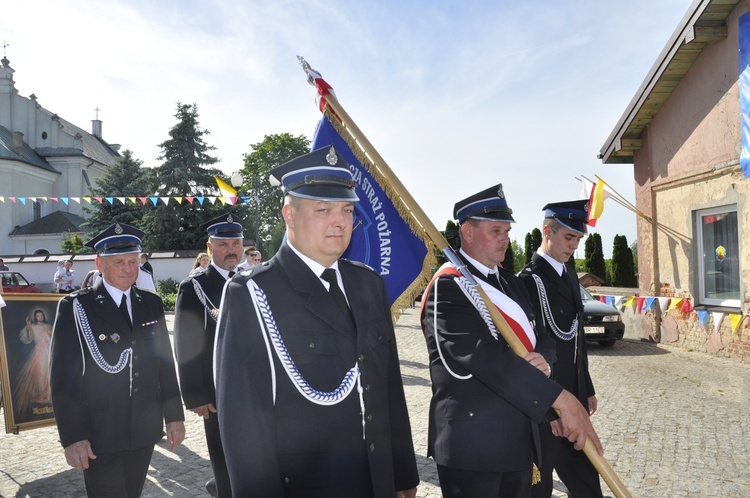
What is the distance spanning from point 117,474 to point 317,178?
2537 millimetres

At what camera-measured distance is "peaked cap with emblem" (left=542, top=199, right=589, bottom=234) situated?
427cm

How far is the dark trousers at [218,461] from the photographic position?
4035mm

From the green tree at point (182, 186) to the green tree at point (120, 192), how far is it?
1.77 metres

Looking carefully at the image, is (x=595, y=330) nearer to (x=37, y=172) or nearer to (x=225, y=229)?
(x=225, y=229)

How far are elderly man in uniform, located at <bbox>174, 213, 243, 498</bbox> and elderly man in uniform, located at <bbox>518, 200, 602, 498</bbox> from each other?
2303 millimetres

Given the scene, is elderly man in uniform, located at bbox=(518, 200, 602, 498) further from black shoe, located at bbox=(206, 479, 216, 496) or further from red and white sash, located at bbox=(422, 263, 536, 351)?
black shoe, located at bbox=(206, 479, 216, 496)

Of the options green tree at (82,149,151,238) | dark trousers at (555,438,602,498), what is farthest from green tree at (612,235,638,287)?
green tree at (82,149,151,238)

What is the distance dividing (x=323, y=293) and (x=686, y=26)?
39.7 feet

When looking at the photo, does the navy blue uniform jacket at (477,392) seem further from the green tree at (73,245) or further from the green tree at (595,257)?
the green tree at (73,245)

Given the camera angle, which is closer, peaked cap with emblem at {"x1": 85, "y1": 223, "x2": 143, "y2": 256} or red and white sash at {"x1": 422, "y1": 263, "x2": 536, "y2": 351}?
red and white sash at {"x1": 422, "y1": 263, "x2": 536, "y2": 351}

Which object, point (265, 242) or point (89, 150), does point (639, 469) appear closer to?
point (265, 242)

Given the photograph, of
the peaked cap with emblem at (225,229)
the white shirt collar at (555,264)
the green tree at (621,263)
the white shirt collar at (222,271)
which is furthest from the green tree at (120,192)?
the white shirt collar at (555,264)

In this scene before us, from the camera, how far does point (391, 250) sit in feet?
13.5

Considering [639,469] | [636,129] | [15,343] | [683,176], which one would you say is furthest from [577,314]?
[636,129]
